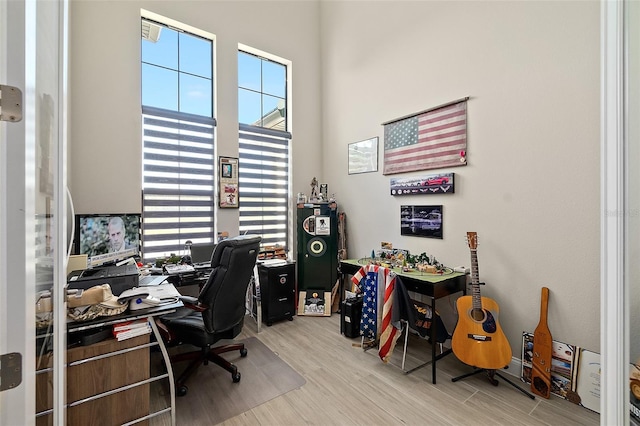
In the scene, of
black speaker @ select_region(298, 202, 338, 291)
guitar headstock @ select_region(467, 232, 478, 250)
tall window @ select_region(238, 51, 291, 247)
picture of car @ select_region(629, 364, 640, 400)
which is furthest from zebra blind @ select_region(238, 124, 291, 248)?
picture of car @ select_region(629, 364, 640, 400)

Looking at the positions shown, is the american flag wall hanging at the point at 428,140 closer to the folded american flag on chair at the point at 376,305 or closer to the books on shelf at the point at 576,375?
the folded american flag on chair at the point at 376,305

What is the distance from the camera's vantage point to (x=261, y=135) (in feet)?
12.8

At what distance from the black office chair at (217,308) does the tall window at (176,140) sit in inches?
50.2

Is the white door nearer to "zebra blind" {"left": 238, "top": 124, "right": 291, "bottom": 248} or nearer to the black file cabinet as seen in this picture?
the black file cabinet

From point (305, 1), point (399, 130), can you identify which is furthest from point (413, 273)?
point (305, 1)

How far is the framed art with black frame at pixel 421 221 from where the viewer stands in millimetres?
2863

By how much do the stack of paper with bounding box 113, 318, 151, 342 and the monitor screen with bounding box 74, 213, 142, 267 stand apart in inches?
38.2

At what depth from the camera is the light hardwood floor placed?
5.95 feet

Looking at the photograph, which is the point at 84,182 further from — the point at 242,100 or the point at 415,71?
the point at 415,71

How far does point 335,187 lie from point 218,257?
2.46 metres

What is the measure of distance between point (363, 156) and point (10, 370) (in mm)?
3518

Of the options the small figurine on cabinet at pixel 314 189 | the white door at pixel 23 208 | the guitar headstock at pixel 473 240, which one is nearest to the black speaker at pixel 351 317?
the guitar headstock at pixel 473 240

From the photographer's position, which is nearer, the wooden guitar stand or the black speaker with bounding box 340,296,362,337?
the wooden guitar stand

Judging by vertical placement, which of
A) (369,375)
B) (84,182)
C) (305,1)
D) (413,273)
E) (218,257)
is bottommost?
(369,375)
